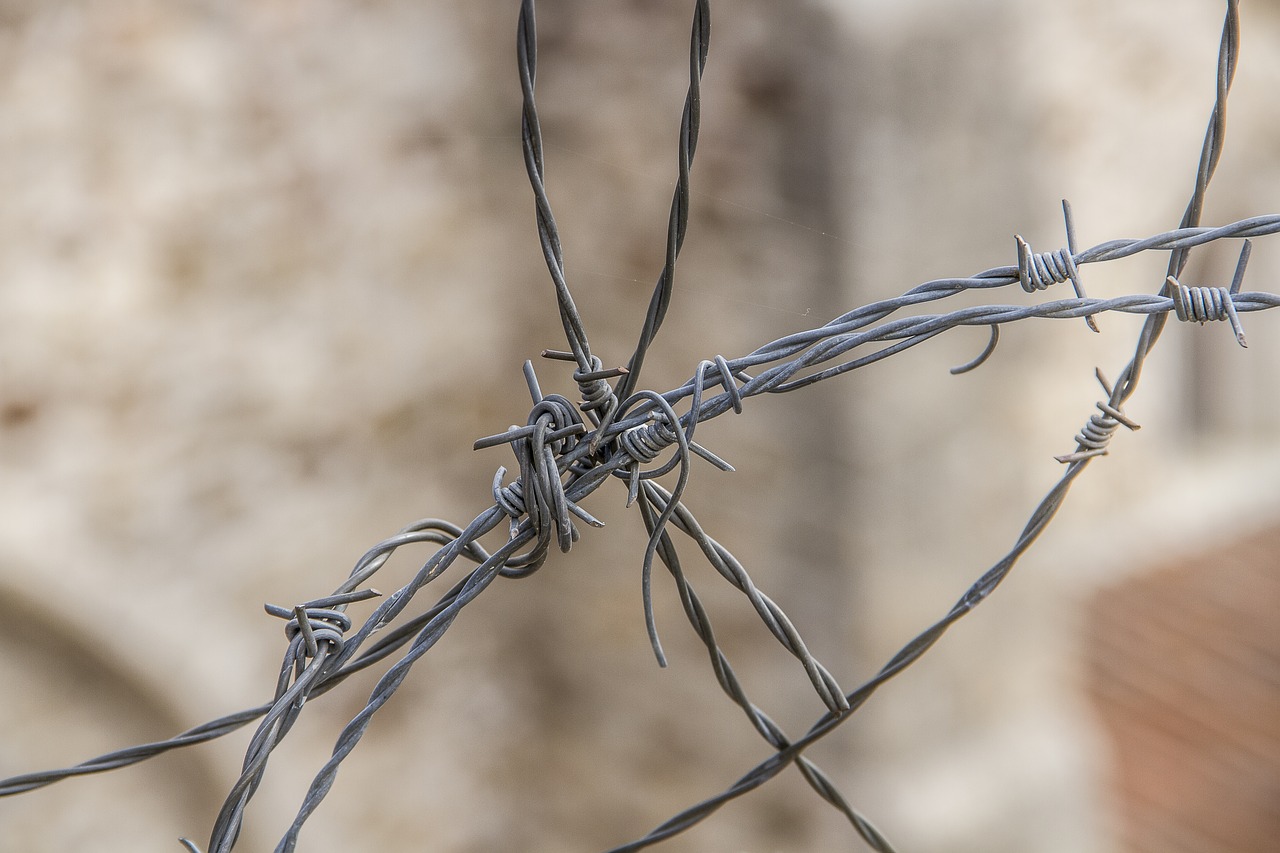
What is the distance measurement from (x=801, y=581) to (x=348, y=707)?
2.99 feet

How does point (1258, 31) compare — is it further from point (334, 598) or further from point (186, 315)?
point (334, 598)

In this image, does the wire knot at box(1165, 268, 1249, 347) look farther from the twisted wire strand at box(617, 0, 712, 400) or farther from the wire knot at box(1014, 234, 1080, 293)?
the twisted wire strand at box(617, 0, 712, 400)

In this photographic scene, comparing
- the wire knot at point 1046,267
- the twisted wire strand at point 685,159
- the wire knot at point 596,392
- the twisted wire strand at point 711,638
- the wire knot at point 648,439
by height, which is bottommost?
the twisted wire strand at point 711,638

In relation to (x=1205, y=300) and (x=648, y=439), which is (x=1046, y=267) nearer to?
(x=1205, y=300)

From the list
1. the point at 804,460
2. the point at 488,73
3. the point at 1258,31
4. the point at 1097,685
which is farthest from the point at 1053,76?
the point at 1097,685

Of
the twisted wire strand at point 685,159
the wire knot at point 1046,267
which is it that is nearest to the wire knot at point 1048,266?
the wire knot at point 1046,267

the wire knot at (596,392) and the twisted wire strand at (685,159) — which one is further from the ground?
the twisted wire strand at (685,159)

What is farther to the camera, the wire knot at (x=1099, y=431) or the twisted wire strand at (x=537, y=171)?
the wire knot at (x=1099, y=431)

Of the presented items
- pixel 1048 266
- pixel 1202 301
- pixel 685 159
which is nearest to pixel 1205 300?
pixel 1202 301

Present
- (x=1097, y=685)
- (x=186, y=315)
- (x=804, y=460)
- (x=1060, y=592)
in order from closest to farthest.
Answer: (x=186, y=315) < (x=804, y=460) < (x=1060, y=592) < (x=1097, y=685)

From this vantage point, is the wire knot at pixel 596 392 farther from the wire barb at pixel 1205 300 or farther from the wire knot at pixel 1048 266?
the wire barb at pixel 1205 300

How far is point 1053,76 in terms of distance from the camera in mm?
2029

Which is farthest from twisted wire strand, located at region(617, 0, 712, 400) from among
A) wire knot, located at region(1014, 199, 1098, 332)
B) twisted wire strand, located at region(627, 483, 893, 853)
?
wire knot, located at region(1014, 199, 1098, 332)

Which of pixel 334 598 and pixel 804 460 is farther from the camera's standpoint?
pixel 804 460
